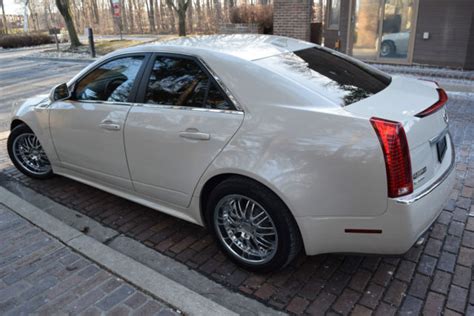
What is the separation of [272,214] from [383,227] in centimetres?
70

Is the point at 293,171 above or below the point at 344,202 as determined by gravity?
above

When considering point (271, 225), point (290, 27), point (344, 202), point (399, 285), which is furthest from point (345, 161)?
point (290, 27)

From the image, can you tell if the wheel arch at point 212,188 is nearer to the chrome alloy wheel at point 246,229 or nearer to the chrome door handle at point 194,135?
the chrome alloy wheel at point 246,229

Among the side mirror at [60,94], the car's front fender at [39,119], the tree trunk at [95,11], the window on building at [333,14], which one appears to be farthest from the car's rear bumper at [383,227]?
the tree trunk at [95,11]

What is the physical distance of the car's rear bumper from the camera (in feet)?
7.83

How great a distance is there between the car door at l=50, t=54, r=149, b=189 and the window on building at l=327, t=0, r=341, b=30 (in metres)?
10.4

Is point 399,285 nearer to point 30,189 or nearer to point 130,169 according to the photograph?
point 130,169

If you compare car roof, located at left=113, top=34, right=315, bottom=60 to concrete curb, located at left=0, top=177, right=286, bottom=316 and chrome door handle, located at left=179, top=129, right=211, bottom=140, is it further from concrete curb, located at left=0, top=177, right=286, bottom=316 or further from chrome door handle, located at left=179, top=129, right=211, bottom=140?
concrete curb, located at left=0, top=177, right=286, bottom=316

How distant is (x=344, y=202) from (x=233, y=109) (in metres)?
0.98

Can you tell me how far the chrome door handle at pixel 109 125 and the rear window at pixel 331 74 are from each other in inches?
54.1

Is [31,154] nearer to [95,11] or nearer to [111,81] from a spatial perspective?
[111,81]

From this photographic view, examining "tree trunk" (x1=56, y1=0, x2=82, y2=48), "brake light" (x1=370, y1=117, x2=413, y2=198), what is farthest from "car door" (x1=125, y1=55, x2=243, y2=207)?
"tree trunk" (x1=56, y1=0, x2=82, y2=48)

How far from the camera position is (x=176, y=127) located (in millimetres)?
3061

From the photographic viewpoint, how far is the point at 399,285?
2803mm
